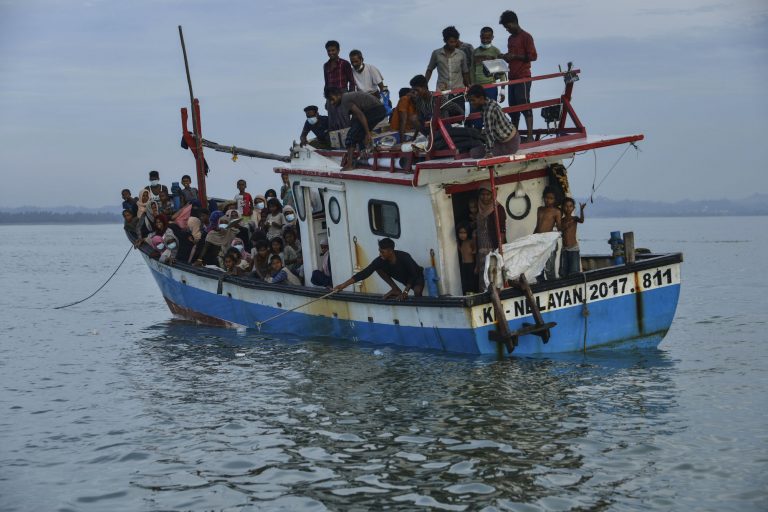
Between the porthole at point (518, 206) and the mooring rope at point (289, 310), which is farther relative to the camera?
the mooring rope at point (289, 310)

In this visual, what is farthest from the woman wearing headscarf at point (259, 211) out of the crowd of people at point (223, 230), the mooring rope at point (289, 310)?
the mooring rope at point (289, 310)

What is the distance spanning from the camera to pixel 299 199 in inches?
717

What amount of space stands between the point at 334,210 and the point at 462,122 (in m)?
2.89

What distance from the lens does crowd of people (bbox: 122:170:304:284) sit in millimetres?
18703

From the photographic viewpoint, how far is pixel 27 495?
964cm

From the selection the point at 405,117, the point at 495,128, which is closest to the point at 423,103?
the point at 405,117

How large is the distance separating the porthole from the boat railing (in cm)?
88

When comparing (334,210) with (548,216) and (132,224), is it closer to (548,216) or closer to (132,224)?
(548,216)

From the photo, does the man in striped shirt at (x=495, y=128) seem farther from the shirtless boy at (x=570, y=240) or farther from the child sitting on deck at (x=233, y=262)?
the child sitting on deck at (x=233, y=262)

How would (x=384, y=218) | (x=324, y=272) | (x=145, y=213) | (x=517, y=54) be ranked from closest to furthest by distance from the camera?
(x=384, y=218) < (x=517, y=54) < (x=324, y=272) < (x=145, y=213)

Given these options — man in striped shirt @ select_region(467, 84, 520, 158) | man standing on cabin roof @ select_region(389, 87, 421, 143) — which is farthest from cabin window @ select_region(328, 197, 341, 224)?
man in striped shirt @ select_region(467, 84, 520, 158)

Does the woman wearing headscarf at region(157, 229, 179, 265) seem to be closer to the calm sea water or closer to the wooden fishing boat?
the calm sea water

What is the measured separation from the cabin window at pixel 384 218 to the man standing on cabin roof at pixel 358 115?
914 millimetres

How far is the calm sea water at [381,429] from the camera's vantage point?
8.97m
